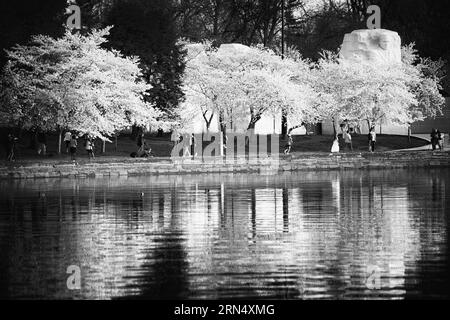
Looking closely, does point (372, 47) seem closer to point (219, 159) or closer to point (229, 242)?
point (219, 159)

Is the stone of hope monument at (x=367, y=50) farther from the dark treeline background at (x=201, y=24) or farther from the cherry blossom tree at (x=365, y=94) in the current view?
the dark treeline background at (x=201, y=24)

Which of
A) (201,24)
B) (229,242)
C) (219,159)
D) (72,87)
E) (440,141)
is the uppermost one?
(201,24)

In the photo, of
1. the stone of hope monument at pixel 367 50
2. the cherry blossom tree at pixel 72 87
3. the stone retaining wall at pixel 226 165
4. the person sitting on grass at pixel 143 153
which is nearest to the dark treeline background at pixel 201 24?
the cherry blossom tree at pixel 72 87

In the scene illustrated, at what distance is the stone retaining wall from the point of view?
60250mm

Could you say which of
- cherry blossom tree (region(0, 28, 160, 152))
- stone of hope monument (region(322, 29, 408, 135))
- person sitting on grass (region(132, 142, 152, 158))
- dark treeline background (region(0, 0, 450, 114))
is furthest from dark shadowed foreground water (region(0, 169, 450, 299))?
stone of hope monument (region(322, 29, 408, 135))

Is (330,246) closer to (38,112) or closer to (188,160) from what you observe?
(188,160)

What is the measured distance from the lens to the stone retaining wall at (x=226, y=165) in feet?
198

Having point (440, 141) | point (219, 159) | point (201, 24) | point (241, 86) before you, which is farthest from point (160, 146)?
point (201, 24)

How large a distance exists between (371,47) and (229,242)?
67667 mm

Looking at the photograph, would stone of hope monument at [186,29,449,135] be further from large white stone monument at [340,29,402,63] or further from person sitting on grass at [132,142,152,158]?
person sitting on grass at [132,142,152,158]

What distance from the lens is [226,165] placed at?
65688 millimetres

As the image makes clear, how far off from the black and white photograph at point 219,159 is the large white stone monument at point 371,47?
0.16 meters

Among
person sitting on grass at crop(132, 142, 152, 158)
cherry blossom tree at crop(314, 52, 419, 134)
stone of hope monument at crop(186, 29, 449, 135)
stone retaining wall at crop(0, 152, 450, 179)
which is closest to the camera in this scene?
stone retaining wall at crop(0, 152, 450, 179)

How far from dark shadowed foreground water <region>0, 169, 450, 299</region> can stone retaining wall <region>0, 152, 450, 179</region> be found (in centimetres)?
1167
